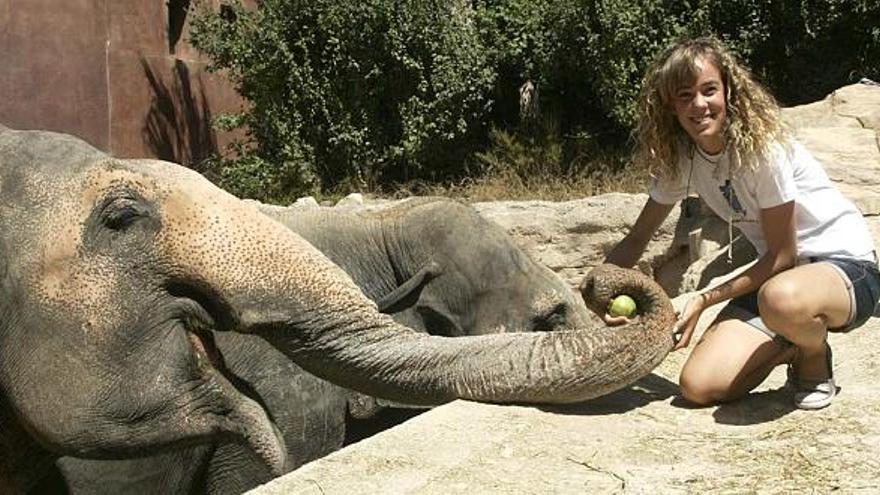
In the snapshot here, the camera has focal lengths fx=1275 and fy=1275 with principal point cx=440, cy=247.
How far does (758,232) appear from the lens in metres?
4.09

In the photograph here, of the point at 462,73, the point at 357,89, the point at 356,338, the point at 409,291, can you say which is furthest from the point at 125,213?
the point at 357,89

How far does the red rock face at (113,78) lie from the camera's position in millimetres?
11656

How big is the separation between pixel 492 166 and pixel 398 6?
1.87m

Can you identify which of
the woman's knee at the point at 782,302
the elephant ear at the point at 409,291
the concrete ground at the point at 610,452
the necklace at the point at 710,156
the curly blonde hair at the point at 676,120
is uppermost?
the curly blonde hair at the point at 676,120

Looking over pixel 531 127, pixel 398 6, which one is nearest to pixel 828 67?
pixel 531 127

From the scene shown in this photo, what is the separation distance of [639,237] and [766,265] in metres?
0.58

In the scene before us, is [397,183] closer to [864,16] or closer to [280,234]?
[864,16]

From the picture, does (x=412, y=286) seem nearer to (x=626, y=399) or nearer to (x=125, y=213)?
(x=626, y=399)

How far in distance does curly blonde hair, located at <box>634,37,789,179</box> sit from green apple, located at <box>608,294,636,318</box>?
59cm

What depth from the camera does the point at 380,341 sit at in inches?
125

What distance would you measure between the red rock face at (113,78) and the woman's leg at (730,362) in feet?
29.3

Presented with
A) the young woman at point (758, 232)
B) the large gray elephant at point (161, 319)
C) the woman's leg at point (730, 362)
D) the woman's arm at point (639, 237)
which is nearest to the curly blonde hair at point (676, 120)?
the young woman at point (758, 232)

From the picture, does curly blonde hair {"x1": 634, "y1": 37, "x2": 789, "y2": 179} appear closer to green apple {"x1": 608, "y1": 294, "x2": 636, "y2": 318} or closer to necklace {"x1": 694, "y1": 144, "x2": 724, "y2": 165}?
necklace {"x1": 694, "y1": 144, "x2": 724, "y2": 165}

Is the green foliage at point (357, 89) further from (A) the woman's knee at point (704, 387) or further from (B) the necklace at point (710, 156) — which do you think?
(A) the woman's knee at point (704, 387)
